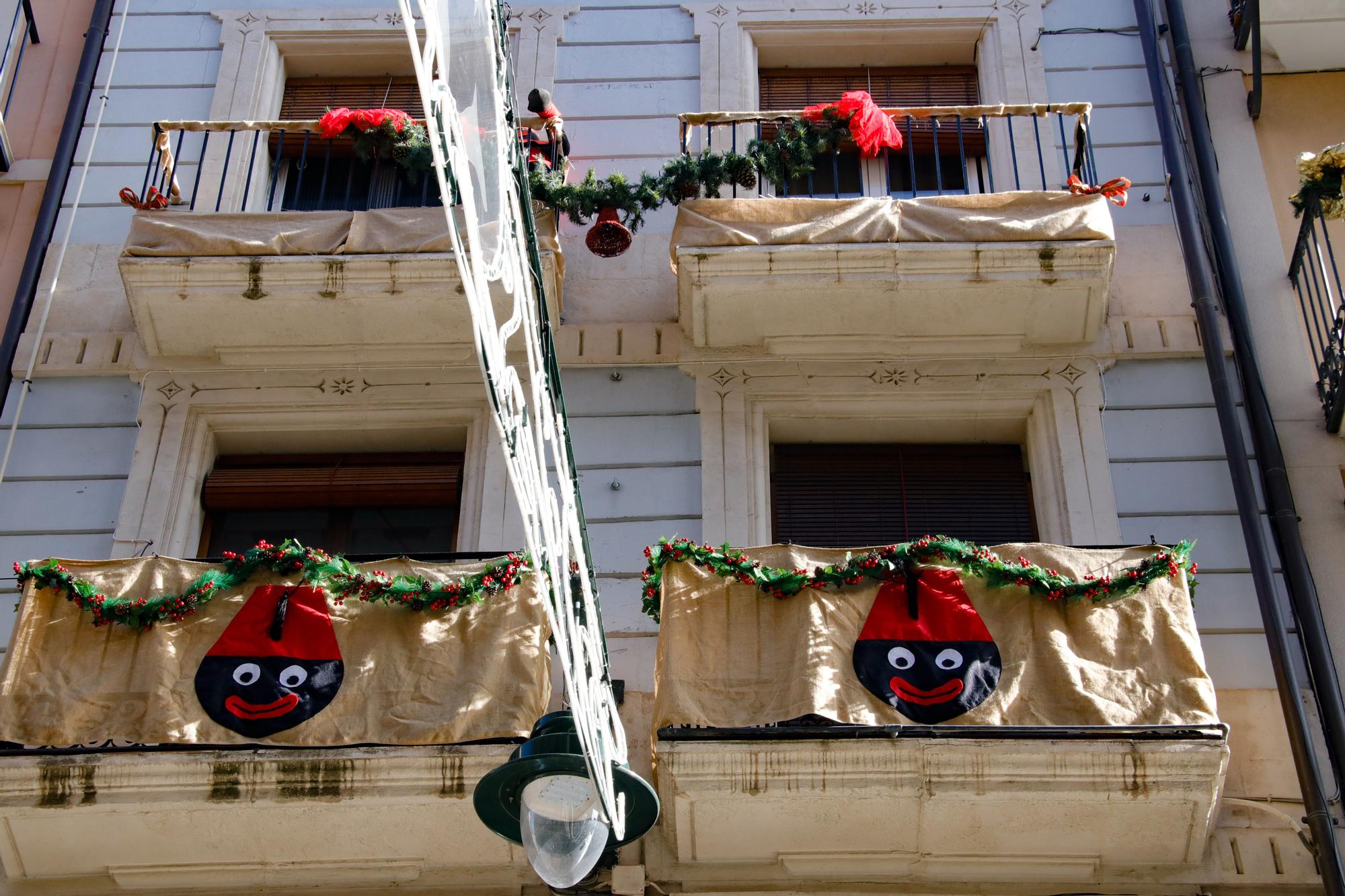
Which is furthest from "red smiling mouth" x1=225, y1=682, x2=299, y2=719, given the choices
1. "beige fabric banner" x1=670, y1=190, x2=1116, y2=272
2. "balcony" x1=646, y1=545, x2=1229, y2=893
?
"beige fabric banner" x1=670, y1=190, x2=1116, y2=272

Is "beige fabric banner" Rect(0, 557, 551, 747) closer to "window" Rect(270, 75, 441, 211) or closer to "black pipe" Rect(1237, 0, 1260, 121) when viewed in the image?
"window" Rect(270, 75, 441, 211)

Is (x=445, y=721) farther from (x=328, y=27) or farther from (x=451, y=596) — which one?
(x=328, y=27)

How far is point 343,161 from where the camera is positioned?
13.3 meters

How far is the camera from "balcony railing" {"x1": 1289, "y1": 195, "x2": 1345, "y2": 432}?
10227 mm

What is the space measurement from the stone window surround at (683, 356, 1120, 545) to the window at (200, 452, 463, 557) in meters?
1.80

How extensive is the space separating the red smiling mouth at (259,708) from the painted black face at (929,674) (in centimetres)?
285

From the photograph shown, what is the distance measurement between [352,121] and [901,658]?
5.79 m

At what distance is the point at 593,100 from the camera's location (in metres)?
13.0

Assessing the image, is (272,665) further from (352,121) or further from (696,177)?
(352,121)

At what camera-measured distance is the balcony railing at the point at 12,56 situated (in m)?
12.6

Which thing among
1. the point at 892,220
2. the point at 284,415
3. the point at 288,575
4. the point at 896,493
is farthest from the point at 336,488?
the point at 892,220

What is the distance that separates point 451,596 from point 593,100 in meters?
5.35

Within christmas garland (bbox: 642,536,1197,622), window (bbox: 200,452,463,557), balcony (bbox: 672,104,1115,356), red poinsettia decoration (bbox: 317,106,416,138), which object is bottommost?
christmas garland (bbox: 642,536,1197,622)

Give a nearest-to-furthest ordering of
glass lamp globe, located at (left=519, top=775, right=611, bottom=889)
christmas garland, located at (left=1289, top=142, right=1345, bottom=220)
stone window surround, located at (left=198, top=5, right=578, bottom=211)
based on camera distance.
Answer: glass lamp globe, located at (left=519, top=775, right=611, bottom=889), christmas garland, located at (left=1289, top=142, right=1345, bottom=220), stone window surround, located at (left=198, top=5, right=578, bottom=211)
